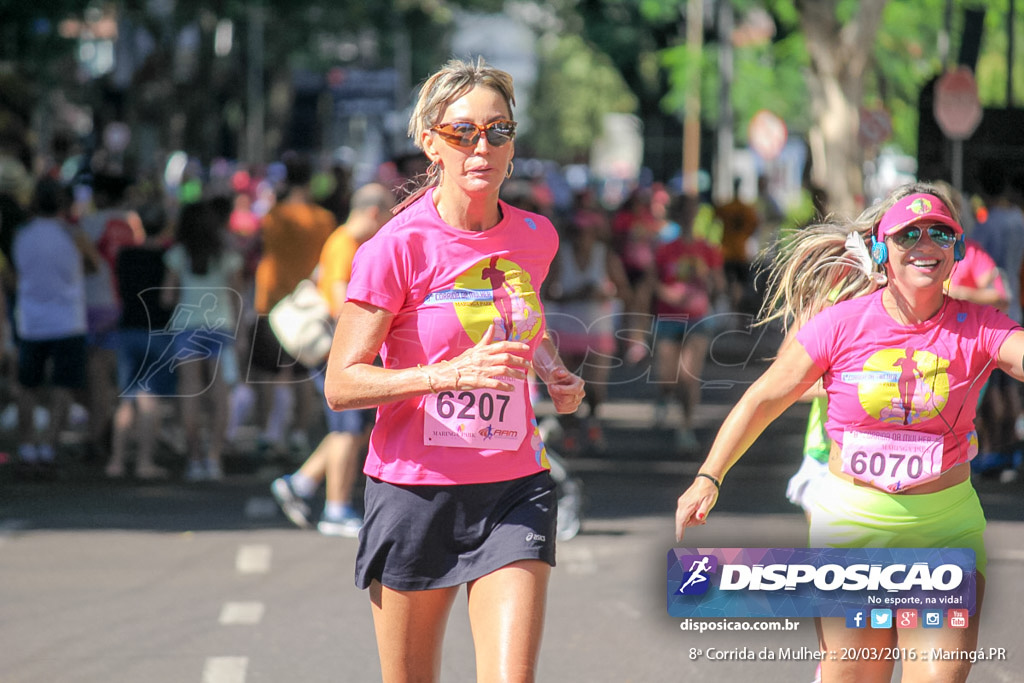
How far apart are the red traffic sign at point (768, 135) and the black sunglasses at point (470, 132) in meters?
27.0

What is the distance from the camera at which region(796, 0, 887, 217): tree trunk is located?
21484 millimetres

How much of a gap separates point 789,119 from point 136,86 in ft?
54.2

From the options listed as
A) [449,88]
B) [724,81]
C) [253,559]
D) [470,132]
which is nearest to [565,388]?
[470,132]

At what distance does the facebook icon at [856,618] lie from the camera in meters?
4.19

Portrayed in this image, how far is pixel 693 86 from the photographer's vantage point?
110 feet

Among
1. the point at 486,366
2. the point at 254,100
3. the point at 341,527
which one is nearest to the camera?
the point at 486,366

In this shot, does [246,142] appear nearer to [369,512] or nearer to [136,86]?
[136,86]

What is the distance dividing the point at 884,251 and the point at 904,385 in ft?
1.20

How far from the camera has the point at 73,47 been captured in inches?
1316

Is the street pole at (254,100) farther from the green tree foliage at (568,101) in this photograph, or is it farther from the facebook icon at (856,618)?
the facebook icon at (856,618)

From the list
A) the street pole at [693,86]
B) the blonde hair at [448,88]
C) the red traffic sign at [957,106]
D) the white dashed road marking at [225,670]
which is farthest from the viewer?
the street pole at [693,86]

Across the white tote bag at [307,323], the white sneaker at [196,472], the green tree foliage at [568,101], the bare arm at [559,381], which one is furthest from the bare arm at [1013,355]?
the green tree foliage at [568,101]

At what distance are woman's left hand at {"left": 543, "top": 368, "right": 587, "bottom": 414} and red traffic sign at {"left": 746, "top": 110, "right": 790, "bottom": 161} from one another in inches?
1056

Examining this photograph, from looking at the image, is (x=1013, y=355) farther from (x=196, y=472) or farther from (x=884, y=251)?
(x=196, y=472)
